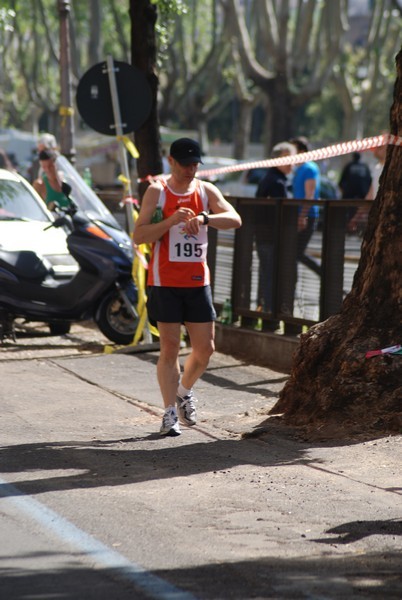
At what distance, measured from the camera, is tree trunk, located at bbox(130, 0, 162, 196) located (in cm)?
1333

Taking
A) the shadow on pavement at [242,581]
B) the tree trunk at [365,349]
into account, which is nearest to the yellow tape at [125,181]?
the tree trunk at [365,349]

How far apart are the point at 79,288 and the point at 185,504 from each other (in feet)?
21.2

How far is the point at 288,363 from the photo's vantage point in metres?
11.7

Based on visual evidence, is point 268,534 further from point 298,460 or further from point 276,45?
point 276,45

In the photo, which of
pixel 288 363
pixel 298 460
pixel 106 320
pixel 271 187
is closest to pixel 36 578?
pixel 298 460

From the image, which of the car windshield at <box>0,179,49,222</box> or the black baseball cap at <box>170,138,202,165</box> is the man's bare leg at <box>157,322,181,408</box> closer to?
the black baseball cap at <box>170,138,202,165</box>

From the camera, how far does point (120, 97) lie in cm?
1250

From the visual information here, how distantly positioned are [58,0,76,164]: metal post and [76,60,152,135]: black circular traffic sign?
505 centimetres

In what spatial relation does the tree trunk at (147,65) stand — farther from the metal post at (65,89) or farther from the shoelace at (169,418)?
the shoelace at (169,418)

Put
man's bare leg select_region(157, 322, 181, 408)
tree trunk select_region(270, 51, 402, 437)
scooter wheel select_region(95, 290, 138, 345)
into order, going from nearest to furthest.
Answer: tree trunk select_region(270, 51, 402, 437), man's bare leg select_region(157, 322, 181, 408), scooter wheel select_region(95, 290, 138, 345)

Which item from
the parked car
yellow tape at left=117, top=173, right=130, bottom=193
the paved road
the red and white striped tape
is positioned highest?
the red and white striped tape

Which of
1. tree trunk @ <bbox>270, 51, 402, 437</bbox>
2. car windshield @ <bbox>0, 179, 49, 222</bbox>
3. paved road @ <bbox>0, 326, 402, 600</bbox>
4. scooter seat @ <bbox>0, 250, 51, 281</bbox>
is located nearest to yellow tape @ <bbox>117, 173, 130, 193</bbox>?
scooter seat @ <bbox>0, 250, 51, 281</bbox>

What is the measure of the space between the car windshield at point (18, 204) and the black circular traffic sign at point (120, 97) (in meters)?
1.77

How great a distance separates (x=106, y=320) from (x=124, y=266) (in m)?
0.54
